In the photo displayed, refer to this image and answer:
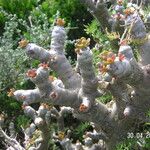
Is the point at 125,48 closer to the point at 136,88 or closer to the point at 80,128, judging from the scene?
the point at 136,88

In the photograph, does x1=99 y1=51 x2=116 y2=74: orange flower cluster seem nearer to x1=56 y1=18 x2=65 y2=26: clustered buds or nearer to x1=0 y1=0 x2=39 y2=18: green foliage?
x1=56 y1=18 x2=65 y2=26: clustered buds

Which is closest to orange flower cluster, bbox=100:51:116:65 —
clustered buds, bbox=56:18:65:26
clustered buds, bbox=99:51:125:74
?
clustered buds, bbox=99:51:125:74

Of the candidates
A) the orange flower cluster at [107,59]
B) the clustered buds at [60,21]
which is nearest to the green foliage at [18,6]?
the clustered buds at [60,21]

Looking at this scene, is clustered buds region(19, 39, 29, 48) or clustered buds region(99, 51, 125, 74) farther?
clustered buds region(19, 39, 29, 48)

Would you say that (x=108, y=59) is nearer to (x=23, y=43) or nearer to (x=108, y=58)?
(x=108, y=58)

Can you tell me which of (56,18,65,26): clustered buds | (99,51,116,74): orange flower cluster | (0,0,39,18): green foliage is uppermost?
(56,18,65,26): clustered buds

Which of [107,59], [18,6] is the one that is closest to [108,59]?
[107,59]

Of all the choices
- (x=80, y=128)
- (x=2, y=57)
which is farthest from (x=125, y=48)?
(x=2, y=57)

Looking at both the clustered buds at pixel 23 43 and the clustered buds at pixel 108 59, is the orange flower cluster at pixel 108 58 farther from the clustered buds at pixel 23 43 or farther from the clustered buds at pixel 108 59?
the clustered buds at pixel 23 43

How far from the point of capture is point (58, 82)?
7.97ft

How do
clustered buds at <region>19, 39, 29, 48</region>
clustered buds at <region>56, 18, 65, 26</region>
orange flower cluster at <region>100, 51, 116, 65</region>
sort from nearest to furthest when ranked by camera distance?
orange flower cluster at <region>100, 51, 116, 65</region>
clustered buds at <region>19, 39, 29, 48</region>
clustered buds at <region>56, 18, 65, 26</region>

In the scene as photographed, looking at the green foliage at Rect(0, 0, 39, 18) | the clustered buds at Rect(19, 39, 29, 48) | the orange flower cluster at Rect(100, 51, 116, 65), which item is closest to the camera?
the orange flower cluster at Rect(100, 51, 116, 65)

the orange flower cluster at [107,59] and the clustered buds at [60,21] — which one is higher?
the clustered buds at [60,21]

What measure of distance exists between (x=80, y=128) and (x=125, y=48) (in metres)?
1.52
